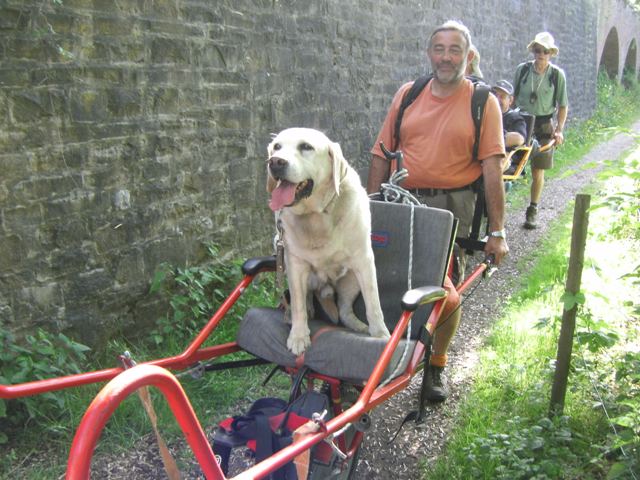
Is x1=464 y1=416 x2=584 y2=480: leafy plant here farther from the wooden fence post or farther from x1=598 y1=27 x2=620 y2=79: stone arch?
x1=598 y1=27 x2=620 y2=79: stone arch

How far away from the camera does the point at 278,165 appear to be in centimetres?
274

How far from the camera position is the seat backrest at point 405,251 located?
3.23 meters

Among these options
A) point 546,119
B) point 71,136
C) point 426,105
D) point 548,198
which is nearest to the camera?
point 71,136

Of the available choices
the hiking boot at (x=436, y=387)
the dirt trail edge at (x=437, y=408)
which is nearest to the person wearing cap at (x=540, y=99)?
the dirt trail edge at (x=437, y=408)

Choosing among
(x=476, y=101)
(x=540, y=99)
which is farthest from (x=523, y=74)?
(x=476, y=101)

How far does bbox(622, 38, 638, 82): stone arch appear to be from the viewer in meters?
29.1

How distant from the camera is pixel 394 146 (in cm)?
424

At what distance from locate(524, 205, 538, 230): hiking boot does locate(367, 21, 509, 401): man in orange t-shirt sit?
4.35m

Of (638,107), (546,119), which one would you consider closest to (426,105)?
(546,119)

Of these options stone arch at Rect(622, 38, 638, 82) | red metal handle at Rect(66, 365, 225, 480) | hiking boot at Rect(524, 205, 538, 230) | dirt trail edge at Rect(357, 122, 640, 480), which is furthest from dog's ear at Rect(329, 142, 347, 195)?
stone arch at Rect(622, 38, 638, 82)

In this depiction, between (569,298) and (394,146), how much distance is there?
154 centimetres

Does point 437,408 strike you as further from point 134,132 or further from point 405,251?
point 134,132

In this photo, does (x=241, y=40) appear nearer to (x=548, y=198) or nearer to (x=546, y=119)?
(x=546, y=119)

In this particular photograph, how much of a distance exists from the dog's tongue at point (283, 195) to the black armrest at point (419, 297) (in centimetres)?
65
